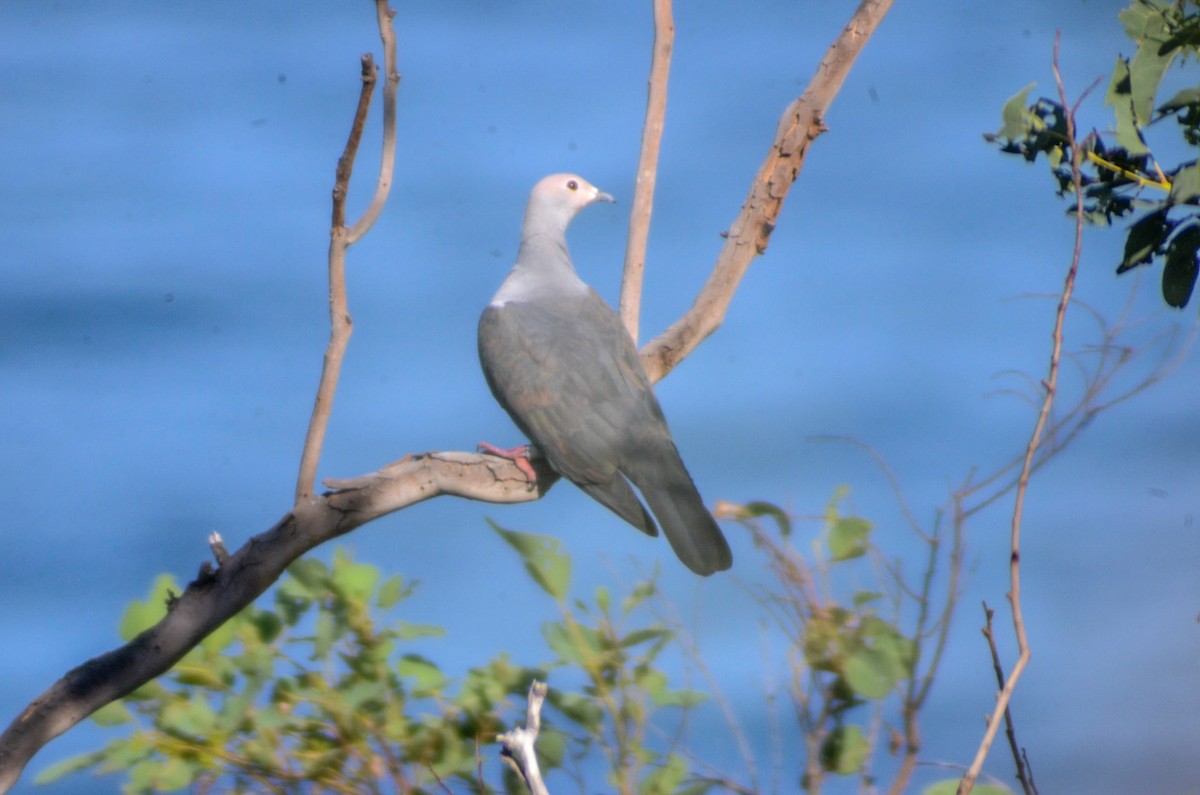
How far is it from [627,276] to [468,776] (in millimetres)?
959

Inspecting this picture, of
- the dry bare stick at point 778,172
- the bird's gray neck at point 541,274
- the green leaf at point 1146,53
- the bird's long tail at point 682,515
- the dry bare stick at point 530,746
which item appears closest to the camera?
the dry bare stick at point 530,746

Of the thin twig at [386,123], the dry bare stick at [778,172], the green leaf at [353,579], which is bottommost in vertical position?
the green leaf at [353,579]

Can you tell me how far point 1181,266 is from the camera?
1329 mm

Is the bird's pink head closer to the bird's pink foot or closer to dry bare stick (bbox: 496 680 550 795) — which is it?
the bird's pink foot

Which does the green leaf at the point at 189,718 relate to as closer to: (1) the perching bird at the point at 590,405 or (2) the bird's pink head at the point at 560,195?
(1) the perching bird at the point at 590,405

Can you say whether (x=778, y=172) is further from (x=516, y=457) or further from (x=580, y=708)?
(x=580, y=708)

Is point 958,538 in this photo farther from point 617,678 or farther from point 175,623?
point 175,623

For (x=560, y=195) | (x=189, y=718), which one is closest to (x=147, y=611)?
(x=189, y=718)

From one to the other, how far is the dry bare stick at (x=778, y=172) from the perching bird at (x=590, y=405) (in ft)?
0.56

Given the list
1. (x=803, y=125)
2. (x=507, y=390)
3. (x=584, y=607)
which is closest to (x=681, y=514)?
(x=584, y=607)

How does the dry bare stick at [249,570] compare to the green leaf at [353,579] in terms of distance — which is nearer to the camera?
the dry bare stick at [249,570]

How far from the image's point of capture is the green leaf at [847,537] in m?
1.66

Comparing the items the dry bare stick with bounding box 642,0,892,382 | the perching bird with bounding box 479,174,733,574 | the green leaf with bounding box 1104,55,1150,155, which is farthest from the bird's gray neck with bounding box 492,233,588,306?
the green leaf with bounding box 1104,55,1150,155

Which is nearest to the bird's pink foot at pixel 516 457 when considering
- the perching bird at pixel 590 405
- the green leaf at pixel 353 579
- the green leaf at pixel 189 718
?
the perching bird at pixel 590 405
